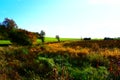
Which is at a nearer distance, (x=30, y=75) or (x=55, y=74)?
(x=55, y=74)

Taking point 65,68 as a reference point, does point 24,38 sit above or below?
above

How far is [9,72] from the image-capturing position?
13.2m

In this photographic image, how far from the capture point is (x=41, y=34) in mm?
68375

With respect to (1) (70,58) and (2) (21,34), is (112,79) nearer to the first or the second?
(1) (70,58)

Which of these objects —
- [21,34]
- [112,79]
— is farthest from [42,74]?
[21,34]

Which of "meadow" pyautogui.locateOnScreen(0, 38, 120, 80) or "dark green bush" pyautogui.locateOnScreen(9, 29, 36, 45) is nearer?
"meadow" pyautogui.locateOnScreen(0, 38, 120, 80)

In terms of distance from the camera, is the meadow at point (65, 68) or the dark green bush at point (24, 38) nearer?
the meadow at point (65, 68)

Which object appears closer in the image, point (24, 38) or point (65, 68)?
point (65, 68)

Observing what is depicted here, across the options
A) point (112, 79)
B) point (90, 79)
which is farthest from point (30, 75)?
point (112, 79)

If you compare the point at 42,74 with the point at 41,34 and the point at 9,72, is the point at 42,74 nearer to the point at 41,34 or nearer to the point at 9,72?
the point at 9,72

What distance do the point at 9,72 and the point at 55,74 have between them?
5153mm

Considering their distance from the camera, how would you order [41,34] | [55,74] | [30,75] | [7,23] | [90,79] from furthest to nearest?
[7,23]
[41,34]
[30,75]
[90,79]
[55,74]

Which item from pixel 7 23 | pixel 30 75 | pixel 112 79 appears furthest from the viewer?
pixel 7 23

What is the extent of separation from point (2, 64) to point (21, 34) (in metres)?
36.0
